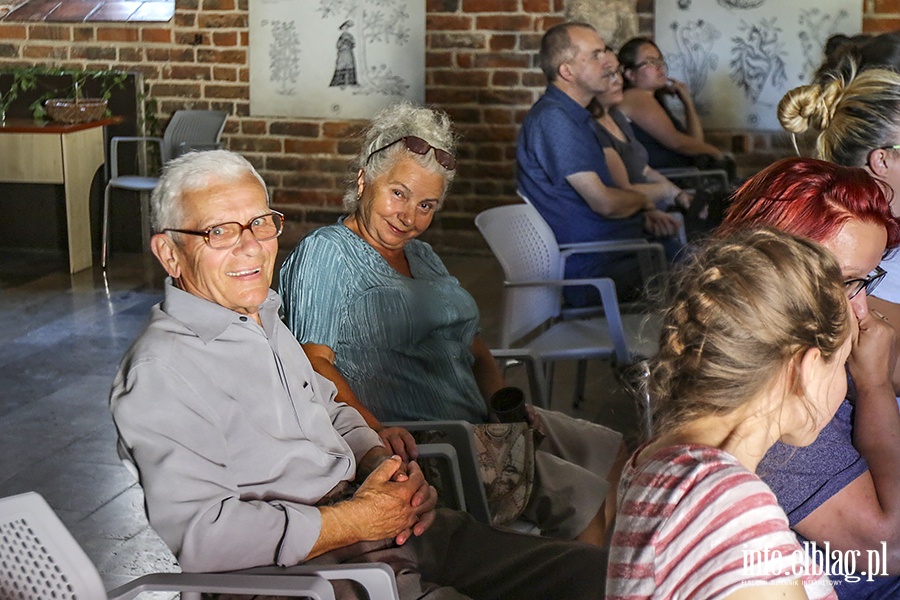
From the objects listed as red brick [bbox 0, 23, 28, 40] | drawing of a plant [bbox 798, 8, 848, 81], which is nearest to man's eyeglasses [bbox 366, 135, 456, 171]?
drawing of a plant [bbox 798, 8, 848, 81]

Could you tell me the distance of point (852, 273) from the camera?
180 centimetres

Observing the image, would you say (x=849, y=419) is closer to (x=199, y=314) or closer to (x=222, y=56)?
(x=199, y=314)

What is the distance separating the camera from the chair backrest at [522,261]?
3.49m

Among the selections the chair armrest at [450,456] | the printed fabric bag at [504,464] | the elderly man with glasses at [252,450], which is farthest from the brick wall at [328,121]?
the elderly man with glasses at [252,450]

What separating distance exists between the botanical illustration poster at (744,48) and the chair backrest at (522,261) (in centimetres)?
330

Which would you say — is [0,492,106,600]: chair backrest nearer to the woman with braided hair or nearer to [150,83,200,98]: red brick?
the woman with braided hair

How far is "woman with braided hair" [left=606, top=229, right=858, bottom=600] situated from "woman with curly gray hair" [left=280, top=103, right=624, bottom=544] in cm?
104

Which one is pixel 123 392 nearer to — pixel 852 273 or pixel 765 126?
pixel 852 273

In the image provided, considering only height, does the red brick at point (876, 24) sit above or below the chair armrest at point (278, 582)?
above

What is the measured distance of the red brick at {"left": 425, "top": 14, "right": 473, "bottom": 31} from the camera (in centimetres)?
684

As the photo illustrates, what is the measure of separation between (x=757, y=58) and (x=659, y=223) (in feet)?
8.88

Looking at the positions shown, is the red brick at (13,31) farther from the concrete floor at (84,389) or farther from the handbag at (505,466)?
the handbag at (505,466)

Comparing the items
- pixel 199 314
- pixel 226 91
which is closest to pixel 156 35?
pixel 226 91

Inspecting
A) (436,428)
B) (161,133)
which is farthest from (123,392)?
(161,133)
